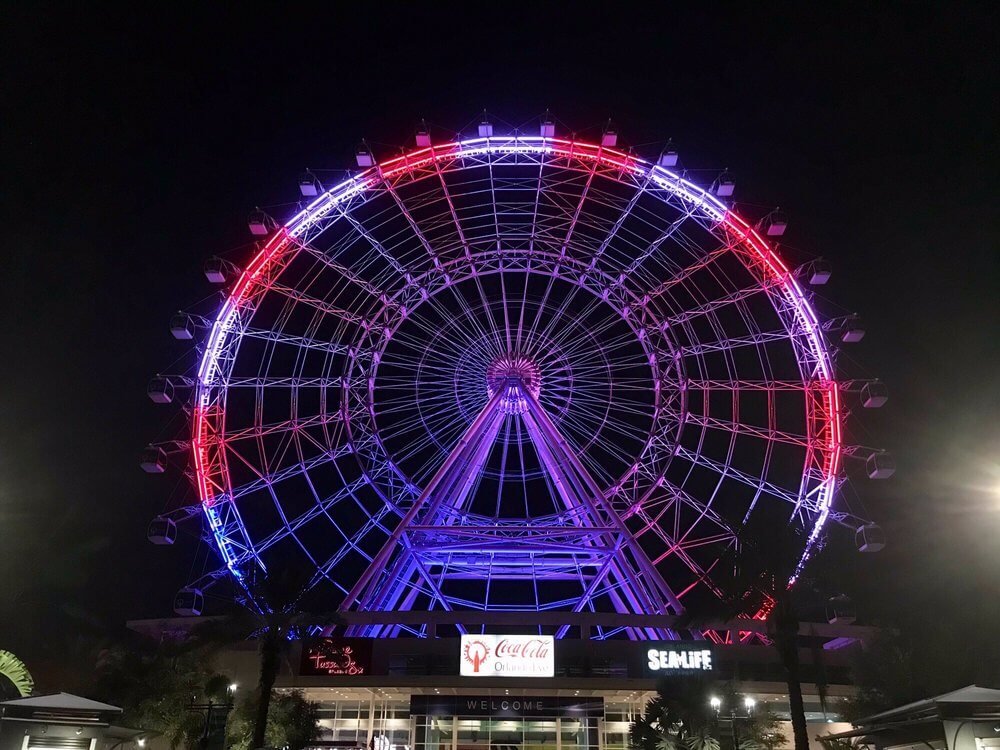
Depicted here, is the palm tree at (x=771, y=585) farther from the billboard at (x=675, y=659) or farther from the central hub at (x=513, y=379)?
the central hub at (x=513, y=379)

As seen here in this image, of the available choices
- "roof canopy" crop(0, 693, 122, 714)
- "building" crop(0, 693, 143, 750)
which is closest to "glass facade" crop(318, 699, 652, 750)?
"building" crop(0, 693, 143, 750)

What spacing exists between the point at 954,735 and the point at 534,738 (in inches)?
707

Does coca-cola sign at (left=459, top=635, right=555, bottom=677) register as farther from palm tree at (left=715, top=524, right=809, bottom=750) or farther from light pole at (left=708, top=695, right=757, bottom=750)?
palm tree at (left=715, top=524, right=809, bottom=750)

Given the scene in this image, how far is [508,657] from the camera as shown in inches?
1211

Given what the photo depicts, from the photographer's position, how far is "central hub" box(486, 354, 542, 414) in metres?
34.0

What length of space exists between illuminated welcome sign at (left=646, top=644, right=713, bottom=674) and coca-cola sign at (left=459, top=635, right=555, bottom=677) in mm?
3648

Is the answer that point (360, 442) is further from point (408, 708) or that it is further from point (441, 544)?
point (408, 708)

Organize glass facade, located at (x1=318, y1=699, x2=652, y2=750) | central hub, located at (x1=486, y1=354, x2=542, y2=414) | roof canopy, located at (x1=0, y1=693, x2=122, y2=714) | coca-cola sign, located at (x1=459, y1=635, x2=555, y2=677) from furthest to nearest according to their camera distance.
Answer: central hub, located at (x1=486, y1=354, x2=542, y2=414)
glass facade, located at (x1=318, y1=699, x2=652, y2=750)
coca-cola sign, located at (x1=459, y1=635, x2=555, y2=677)
roof canopy, located at (x1=0, y1=693, x2=122, y2=714)

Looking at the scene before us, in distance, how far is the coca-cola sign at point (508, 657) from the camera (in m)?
30.6

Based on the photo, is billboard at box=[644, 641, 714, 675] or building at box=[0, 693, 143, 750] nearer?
building at box=[0, 693, 143, 750]

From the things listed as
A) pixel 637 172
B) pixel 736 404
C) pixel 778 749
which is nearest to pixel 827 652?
pixel 778 749

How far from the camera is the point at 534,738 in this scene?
3186 cm

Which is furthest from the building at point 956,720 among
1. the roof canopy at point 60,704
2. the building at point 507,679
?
the roof canopy at point 60,704

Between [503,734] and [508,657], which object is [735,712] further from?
[503,734]
